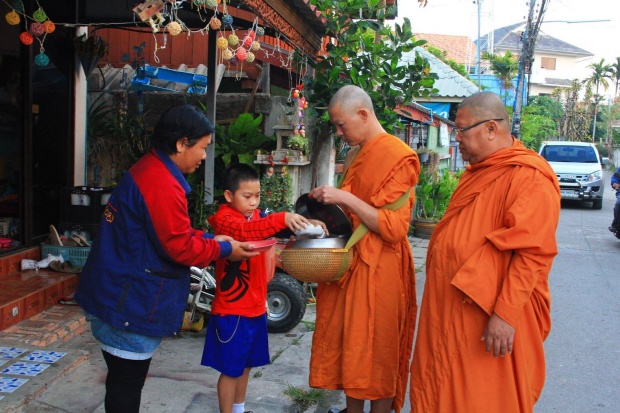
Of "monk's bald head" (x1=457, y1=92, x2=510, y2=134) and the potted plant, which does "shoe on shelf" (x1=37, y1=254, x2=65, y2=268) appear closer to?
"monk's bald head" (x1=457, y1=92, x2=510, y2=134)

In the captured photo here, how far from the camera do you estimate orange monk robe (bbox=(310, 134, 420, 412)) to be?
3.23 meters

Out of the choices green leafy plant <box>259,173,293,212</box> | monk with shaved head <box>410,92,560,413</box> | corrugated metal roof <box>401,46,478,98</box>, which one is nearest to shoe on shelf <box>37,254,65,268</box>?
green leafy plant <box>259,173,293,212</box>

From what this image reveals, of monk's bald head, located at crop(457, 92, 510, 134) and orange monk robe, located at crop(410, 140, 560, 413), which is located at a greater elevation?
monk's bald head, located at crop(457, 92, 510, 134)

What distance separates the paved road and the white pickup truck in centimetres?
657

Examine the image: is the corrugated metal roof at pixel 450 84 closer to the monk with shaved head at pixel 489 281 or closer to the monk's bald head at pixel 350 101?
the monk's bald head at pixel 350 101

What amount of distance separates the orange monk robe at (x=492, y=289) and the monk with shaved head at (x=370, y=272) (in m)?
0.40

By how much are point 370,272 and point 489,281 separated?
2.40 ft

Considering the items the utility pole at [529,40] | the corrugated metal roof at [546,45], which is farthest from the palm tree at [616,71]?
the utility pole at [529,40]

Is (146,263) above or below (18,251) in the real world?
above

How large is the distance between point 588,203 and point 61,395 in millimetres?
19647

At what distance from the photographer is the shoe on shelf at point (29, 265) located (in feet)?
18.7

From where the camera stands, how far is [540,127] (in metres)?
38.9

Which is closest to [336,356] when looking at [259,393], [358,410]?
[358,410]

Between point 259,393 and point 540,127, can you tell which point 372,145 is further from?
point 540,127
